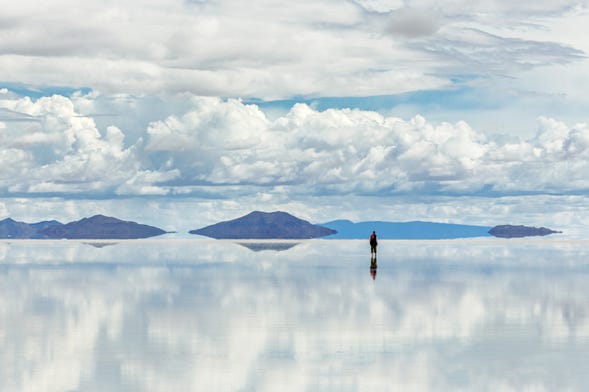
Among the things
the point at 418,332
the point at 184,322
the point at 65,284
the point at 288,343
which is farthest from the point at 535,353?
the point at 65,284

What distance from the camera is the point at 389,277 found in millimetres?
72000

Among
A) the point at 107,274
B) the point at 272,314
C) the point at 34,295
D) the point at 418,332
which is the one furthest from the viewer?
the point at 107,274

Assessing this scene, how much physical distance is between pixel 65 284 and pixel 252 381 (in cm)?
3968

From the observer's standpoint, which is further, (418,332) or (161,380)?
(418,332)

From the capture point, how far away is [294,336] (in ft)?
118

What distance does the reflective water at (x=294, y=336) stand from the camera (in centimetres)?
2716

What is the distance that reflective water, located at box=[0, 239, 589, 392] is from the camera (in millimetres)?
27156

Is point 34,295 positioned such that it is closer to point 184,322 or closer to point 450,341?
point 184,322

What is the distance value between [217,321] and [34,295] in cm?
1793

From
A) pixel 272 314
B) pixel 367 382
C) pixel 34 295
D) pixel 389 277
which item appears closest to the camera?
pixel 367 382

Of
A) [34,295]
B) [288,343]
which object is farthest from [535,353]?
[34,295]

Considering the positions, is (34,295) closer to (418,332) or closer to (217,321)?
(217,321)

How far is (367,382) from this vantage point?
26.6m

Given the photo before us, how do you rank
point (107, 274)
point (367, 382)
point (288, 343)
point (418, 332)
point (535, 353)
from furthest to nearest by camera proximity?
point (107, 274) < point (418, 332) < point (288, 343) < point (535, 353) < point (367, 382)
